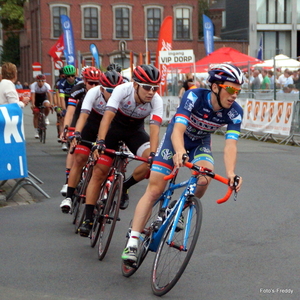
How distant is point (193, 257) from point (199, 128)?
136 centimetres

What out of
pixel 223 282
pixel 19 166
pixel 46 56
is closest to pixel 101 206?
pixel 223 282

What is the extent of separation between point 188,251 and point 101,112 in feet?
12.1

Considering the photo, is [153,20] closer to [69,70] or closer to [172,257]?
[69,70]

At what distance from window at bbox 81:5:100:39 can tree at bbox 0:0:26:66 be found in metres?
15.6

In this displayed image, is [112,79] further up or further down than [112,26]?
further down

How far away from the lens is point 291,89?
19531 mm

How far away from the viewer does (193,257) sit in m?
6.42

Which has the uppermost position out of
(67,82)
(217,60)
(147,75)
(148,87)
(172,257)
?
(217,60)

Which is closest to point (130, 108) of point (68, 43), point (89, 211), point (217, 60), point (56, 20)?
point (89, 211)

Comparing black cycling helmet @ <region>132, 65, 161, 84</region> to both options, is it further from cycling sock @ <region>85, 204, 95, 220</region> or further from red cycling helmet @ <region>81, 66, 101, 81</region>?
red cycling helmet @ <region>81, 66, 101, 81</region>

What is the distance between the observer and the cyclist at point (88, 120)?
25.2 ft

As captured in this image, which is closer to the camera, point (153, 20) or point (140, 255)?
point (140, 255)
